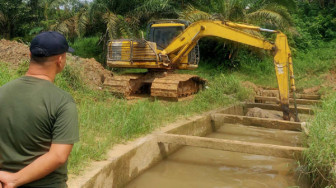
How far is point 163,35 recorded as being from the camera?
10086 millimetres

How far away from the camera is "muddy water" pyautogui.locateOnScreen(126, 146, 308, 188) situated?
4.34 m

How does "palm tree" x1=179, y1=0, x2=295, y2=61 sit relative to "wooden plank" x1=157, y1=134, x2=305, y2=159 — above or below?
above

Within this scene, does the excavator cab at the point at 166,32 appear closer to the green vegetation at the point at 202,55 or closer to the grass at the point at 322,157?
the green vegetation at the point at 202,55

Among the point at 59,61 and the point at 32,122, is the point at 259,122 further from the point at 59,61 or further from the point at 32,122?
the point at 32,122

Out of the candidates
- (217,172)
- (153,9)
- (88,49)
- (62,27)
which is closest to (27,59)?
(217,172)

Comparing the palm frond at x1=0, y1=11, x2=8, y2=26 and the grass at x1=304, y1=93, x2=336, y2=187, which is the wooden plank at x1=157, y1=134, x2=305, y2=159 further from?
the palm frond at x1=0, y1=11, x2=8, y2=26

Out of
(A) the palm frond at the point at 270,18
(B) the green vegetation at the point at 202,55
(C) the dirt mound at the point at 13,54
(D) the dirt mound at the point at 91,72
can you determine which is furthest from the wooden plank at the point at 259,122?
(A) the palm frond at the point at 270,18

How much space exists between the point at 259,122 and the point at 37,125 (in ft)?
18.3

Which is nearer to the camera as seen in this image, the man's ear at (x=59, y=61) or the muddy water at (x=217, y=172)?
the man's ear at (x=59, y=61)

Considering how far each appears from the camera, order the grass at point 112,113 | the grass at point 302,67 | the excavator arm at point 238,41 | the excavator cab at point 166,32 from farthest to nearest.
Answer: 1. the grass at point 302,67
2. the excavator cab at point 166,32
3. the excavator arm at point 238,41
4. the grass at point 112,113

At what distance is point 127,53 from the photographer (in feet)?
31.2

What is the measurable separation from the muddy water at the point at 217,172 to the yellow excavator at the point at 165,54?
3.23 metres

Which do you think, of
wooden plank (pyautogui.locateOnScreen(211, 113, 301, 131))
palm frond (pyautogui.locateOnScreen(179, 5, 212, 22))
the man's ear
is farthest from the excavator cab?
the man's ear

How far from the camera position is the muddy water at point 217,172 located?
14.2 ft
